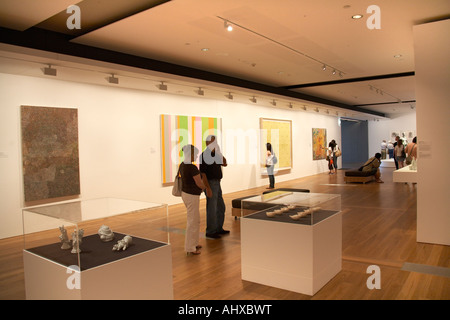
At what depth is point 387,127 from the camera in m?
24.8

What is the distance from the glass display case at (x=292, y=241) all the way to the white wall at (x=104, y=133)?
5.03 m

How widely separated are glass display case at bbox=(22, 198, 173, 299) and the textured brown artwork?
172 inches

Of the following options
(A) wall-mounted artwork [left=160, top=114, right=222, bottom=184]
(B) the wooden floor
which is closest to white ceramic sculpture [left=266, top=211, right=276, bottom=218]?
(B) the wooden floor

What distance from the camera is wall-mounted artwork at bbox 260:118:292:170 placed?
13984mm

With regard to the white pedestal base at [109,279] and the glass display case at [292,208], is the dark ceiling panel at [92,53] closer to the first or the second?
the white pedestal base at [109,279]

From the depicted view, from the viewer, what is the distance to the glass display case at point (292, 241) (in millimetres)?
3760

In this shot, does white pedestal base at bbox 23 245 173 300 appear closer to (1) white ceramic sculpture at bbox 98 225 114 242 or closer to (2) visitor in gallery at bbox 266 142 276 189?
(1) white ceramic sculpture at bbox 98 225 114 242

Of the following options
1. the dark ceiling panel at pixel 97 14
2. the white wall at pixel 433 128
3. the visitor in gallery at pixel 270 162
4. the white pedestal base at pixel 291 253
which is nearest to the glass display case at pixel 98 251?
the white pedestal base at pixel 291 253

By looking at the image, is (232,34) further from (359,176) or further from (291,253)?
(359,176)

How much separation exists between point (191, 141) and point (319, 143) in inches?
398

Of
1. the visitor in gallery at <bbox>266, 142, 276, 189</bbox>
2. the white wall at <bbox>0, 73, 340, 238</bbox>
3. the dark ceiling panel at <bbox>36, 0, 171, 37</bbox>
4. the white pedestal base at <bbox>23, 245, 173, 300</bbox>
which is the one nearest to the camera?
the white pedestal base at <bbox>23, 245, 173, 300</bbox>

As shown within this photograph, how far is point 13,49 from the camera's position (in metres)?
5.34

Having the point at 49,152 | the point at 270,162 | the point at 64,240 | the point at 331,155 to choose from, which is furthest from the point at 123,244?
the point at 331,155

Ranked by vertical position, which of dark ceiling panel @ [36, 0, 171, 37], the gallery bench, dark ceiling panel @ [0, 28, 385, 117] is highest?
dark ceiling panel @ [36, 0, 171, 37]
